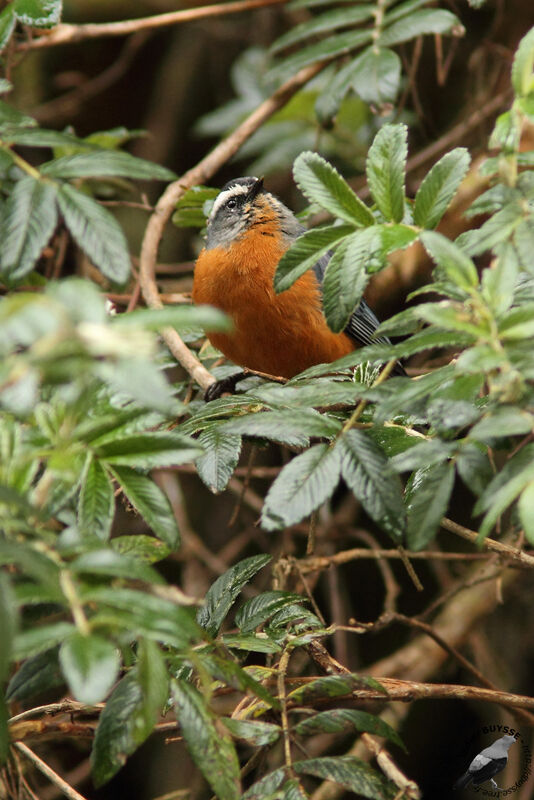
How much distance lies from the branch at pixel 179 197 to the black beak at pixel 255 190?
0.52 ft

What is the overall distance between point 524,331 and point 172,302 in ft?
6.21

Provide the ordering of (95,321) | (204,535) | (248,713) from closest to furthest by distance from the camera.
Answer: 1. (95,321)
2. (248,713)
3. (204,535)

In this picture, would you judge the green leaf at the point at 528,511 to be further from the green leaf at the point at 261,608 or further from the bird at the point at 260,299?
the bird at the point at 260,299

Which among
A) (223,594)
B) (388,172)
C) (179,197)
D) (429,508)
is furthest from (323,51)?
(429,508)

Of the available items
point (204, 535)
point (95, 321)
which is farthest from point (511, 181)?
point (204, 535)

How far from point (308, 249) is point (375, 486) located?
0.49m

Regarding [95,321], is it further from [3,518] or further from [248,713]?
[248,713]

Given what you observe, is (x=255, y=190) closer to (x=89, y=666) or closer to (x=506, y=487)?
(x=506, y=487)

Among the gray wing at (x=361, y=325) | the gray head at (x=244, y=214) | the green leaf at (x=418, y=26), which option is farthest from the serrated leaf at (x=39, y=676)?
the green leaf at (x=418, y=26)

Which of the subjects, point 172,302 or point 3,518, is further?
point 172,302

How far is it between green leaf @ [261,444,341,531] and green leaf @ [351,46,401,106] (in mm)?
1619

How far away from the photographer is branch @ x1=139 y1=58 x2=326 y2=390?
238 centimetres

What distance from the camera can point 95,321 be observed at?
2.90ft

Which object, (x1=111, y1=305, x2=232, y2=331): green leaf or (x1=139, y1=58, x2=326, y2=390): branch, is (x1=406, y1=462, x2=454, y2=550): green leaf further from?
(x1=139, y1=58, x2=326, y2=390): branch
